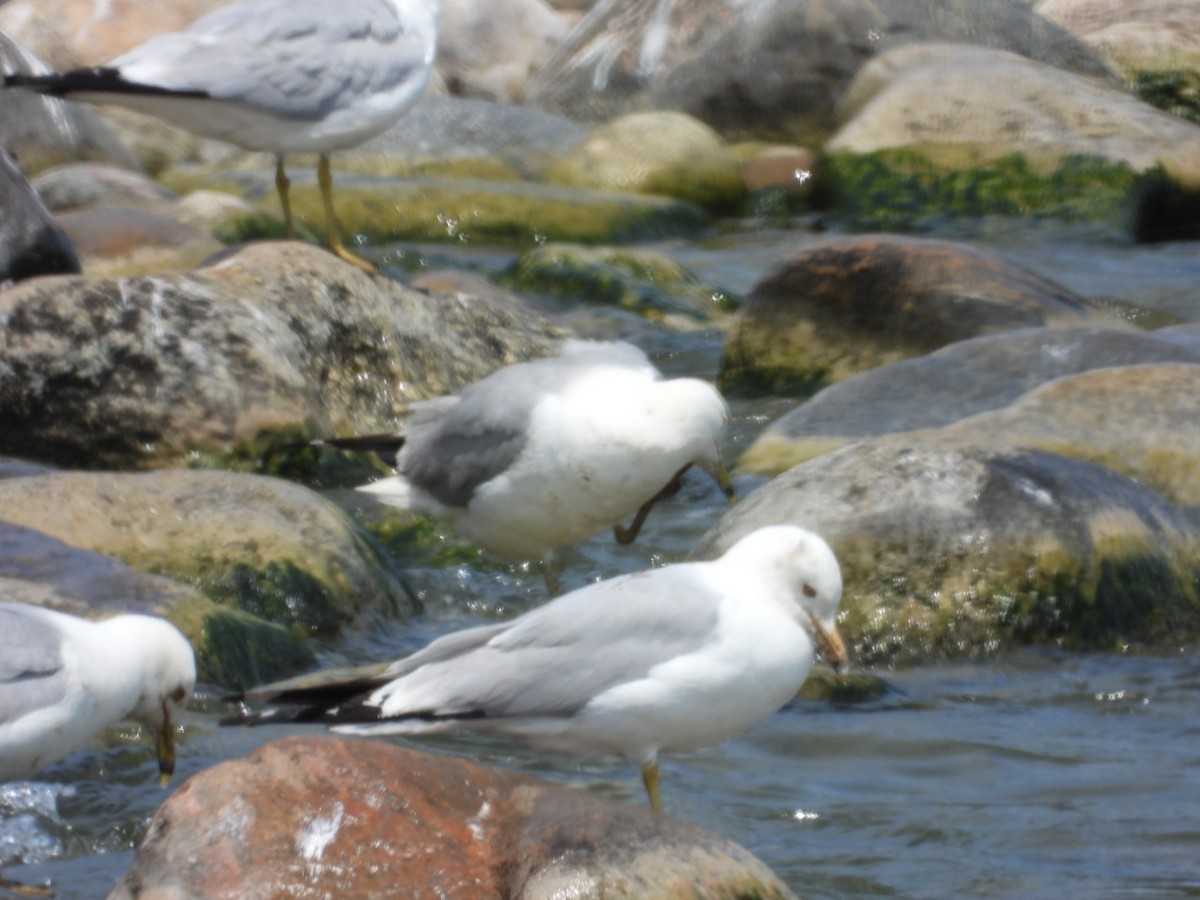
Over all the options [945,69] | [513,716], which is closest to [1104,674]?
[513,716]

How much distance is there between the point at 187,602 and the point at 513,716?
5.13 feet

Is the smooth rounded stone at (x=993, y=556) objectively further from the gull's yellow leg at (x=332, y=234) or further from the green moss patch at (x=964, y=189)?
the green moss patch at (x=964, y=189)

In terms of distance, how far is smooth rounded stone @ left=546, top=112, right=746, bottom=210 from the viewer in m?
15.8

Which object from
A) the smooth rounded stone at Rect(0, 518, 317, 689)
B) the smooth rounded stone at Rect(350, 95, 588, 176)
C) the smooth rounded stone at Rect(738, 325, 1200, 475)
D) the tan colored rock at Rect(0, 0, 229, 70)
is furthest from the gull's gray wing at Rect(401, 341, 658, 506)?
the tan colored rock at Rect(0, 0, 229, 70)

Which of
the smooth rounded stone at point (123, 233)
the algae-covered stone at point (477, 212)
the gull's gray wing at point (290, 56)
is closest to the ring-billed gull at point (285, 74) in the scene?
the gull's gray wing at point (290, 56)

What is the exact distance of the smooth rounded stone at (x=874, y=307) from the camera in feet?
30.1

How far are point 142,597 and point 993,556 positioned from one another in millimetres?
2591

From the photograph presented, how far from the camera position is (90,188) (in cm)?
1296

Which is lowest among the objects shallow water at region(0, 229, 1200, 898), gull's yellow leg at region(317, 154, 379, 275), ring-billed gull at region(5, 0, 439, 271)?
shallow water at region(0, 229, 1200, 898)

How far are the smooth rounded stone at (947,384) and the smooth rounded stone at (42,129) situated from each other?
848 centimetres

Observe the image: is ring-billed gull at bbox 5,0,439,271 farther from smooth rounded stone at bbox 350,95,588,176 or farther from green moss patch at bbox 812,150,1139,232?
smooth rounded stone at bbox 350,95,588,176

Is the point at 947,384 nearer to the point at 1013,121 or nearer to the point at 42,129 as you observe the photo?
the point at 1013,121

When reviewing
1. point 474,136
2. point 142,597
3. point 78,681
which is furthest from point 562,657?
point 474,136

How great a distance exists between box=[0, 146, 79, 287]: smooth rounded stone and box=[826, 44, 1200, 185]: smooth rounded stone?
8168mm
